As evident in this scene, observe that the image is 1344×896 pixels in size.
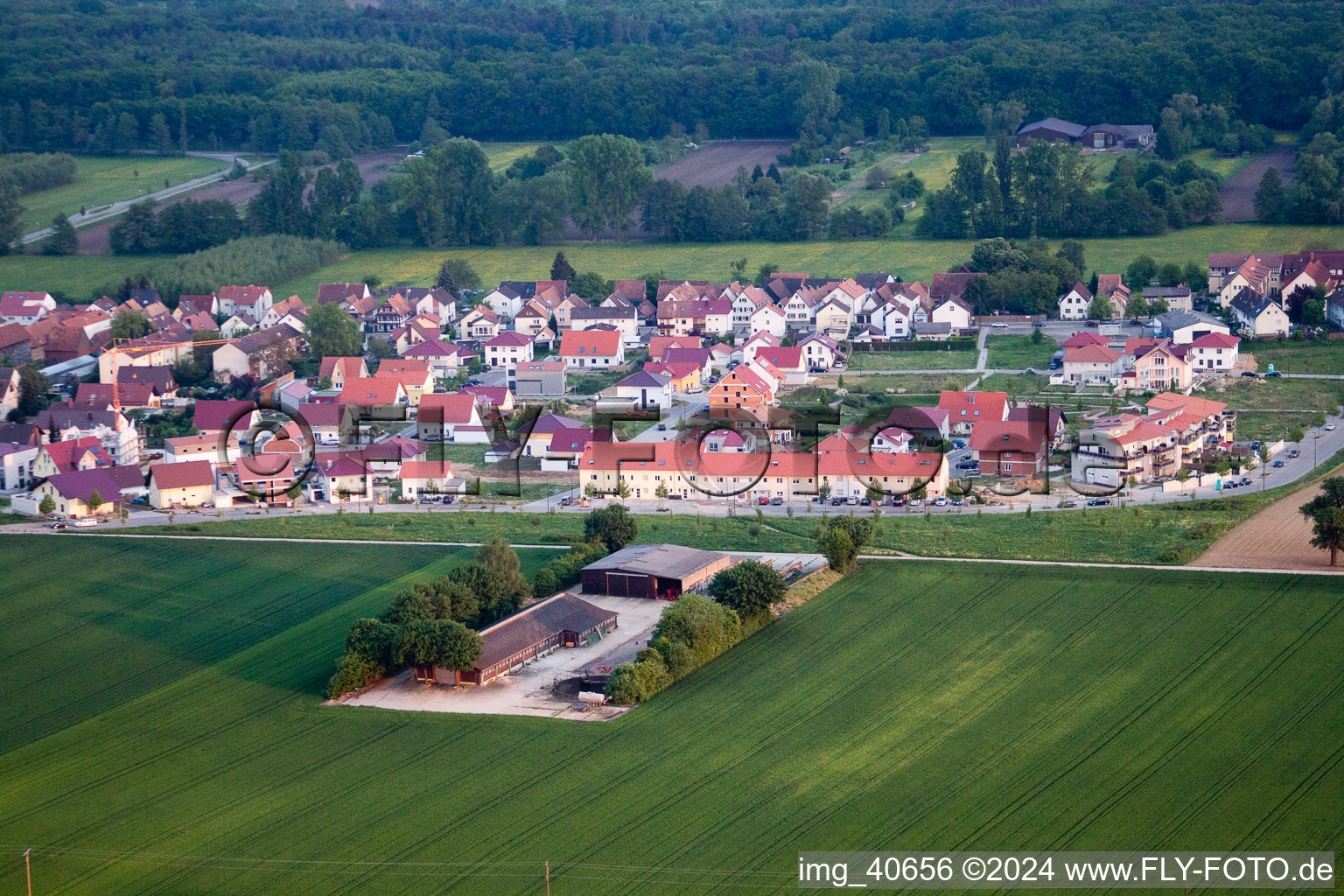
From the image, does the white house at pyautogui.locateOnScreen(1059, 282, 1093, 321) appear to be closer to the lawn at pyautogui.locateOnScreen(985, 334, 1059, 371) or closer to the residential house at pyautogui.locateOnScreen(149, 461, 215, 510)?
the lawn at pyautogui.locateOnScreen(985, 334, 1059, 371)

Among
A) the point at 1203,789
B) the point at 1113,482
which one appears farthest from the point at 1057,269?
the point at 1203,789

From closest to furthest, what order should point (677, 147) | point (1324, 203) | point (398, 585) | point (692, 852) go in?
point (692, 852)
point (398, 585)
point (1324, 203)
point (677, 147)

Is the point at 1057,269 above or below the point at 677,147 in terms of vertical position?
below

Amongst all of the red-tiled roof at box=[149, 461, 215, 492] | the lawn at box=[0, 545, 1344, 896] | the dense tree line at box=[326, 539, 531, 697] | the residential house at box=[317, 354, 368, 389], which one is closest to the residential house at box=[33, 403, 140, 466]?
the red-tiled roof at box=[149, 461, 215, 492]

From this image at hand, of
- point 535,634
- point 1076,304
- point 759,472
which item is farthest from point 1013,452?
point 1076,304

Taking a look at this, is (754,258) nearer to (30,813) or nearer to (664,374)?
(664,374)

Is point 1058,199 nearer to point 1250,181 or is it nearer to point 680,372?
point 1250,181

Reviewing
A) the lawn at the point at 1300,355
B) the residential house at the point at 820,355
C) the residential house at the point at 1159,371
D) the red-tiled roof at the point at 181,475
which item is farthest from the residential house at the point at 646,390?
the lawn at the point at 1300,355
